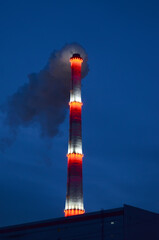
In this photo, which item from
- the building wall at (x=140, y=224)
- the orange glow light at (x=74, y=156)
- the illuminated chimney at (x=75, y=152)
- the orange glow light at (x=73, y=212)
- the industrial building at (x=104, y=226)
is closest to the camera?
the building wall at (x=140, y=224)

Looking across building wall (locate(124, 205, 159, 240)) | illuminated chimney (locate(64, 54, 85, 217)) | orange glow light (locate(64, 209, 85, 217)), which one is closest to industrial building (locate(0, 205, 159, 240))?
building wall (locate(124, 205, 159, 240))

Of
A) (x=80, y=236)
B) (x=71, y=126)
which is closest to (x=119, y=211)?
(x=80, y=236)

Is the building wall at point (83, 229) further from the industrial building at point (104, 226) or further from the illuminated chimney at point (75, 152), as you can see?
the illuminated chimney at point (75, 152)

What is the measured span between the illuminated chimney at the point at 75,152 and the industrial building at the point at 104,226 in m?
7.83

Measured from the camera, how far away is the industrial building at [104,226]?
3931 cm

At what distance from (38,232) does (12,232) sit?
12.3ft

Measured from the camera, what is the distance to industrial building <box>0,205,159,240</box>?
39.3 m

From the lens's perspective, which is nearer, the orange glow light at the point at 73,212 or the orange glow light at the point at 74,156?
the orange glow light at the point at 73,212

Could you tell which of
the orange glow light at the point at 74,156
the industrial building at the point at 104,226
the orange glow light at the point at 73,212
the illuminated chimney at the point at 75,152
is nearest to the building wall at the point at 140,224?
the industrial building at the point at 104,226

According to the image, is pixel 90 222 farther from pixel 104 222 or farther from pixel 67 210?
pixel 67 210

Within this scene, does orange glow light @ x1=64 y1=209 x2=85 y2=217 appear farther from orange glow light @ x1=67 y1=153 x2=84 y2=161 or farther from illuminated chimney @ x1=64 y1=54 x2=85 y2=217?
orange glow light @ x1=67 y1=153 x2=84 y2=161

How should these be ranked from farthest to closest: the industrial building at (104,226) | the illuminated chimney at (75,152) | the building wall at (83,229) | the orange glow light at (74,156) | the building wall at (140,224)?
1. the orange glow light at (74,156)
2. the illuminated chimney at (75,152)
3. the building wall at (83,229)
4. the industrial building at (104,226)
5. the building wall at (140,224)

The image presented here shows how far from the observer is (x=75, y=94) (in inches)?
2286

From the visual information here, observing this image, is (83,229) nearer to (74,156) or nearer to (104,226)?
(104,226)
